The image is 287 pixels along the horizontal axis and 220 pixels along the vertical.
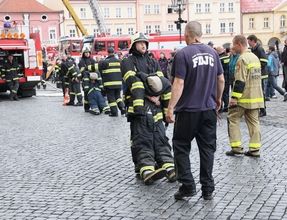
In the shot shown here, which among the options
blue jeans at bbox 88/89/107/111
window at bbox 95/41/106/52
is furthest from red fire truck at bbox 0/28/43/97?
window at bbox 95/41/106/52

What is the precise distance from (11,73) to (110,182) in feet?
48.9

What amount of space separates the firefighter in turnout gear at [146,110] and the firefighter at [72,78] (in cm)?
1044

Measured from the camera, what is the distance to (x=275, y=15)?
8000 cm

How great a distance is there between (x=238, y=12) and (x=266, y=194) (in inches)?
3031

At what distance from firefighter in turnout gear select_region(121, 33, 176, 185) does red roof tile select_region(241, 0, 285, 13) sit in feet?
248

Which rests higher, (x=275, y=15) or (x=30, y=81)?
(x=275, y=15)

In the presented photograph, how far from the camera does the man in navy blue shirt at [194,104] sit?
19.9 ft

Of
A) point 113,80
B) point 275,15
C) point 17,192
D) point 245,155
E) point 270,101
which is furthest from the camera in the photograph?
point 275,15

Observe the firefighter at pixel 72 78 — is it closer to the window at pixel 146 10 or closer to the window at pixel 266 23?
the window at pixel 146 10

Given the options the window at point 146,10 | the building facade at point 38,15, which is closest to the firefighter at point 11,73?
the building facade at point 38,15

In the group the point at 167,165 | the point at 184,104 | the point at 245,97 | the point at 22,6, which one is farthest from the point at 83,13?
the point at 184,104

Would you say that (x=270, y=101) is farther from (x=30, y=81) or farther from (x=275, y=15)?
(x=275, y=15)

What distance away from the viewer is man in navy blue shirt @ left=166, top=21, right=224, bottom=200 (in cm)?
607

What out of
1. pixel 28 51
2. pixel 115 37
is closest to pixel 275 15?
pixel 115 37
